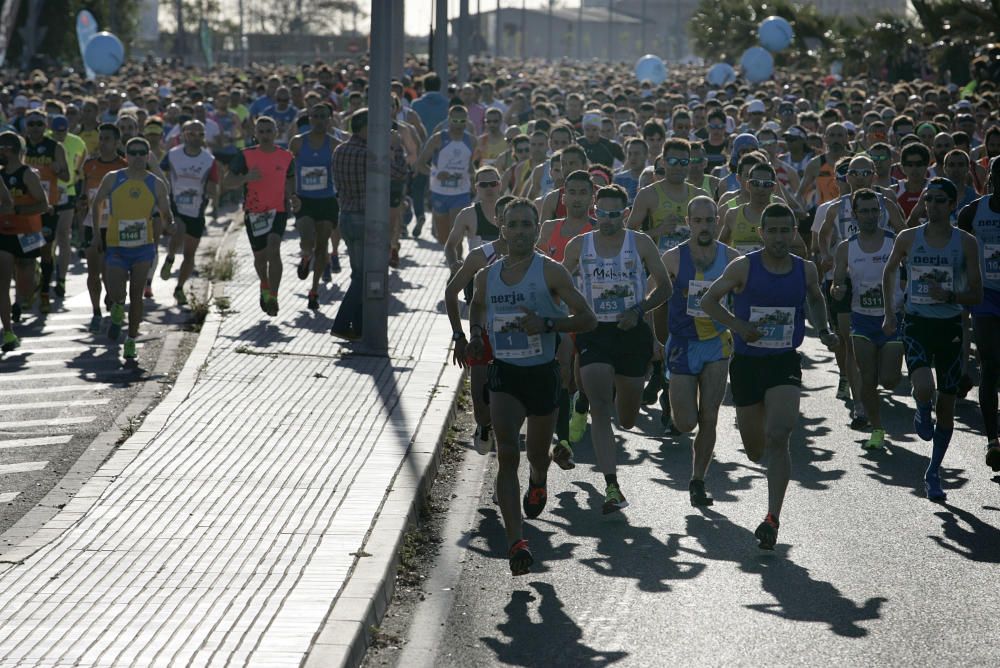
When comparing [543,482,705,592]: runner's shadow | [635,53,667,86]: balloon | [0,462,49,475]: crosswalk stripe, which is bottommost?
[0,462,49,475]: crosswalk stripe

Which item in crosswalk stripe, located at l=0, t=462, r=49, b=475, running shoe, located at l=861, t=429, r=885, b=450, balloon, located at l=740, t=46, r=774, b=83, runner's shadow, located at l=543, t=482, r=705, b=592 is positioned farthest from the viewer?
balloon, located at l=740, t=46, r=774, b=83

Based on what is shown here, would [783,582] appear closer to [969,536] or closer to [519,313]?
[969,536]

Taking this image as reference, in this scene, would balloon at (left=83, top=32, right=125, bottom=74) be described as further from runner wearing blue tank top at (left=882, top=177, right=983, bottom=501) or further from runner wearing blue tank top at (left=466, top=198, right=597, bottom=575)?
runner wearing blue tank top at (left=466, top=198, right=597, bottom=575)

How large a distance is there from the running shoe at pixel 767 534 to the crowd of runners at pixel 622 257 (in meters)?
0.01

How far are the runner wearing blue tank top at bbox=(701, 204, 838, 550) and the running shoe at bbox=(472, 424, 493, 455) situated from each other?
192 cm

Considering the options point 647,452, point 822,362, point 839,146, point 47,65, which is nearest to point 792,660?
point 647,452

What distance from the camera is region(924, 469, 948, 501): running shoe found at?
9.58 m

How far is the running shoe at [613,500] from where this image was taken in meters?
9.11

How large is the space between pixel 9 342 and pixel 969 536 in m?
9.06

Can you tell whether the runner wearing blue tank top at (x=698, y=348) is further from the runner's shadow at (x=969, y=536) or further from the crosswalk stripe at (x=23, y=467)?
the crosswalk stripe at (x=23, y=467)

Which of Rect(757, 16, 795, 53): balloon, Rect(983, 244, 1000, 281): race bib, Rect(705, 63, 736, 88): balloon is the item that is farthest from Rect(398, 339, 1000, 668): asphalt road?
Rect(757, 16, 795, 53): balloon

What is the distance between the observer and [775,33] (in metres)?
47.0

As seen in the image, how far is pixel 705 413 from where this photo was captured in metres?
9.59

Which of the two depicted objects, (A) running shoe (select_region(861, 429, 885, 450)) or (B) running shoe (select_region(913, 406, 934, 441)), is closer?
(B) running shoe (select_region(913, 406, 934, 441))
